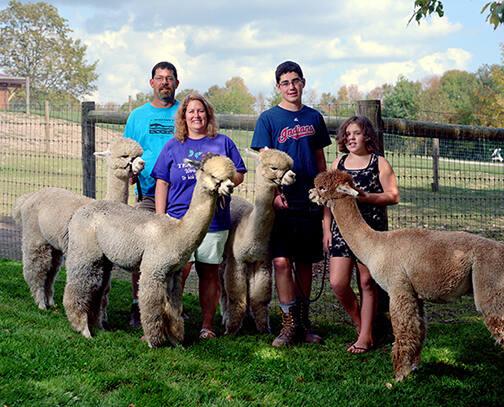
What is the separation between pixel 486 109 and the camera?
121 feet

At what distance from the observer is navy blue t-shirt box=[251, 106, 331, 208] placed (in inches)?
231

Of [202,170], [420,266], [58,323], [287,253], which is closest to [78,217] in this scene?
[58,323]

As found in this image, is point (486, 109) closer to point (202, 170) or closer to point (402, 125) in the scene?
point (402, 125)

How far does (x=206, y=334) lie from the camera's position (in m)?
6.17

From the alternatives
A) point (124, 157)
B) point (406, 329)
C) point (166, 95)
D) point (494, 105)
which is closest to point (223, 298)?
point (124, 157)

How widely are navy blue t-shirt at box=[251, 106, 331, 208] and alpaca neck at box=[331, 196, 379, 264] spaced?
649 millimetres

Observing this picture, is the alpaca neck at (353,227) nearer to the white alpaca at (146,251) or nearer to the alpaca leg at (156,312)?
the white alpaca at (146,251)

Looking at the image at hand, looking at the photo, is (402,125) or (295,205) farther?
(402,125)

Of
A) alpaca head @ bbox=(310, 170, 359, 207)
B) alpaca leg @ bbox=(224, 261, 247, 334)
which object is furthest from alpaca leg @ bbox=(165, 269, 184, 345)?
alpaca head @ bbox=(310, 170, 359, 207)

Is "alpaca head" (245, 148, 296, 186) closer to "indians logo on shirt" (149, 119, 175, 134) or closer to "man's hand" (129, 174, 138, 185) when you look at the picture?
"indians logo on shirt" (149, 119, 175, 134)

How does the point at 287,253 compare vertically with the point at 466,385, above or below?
above

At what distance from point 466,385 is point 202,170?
2596mm

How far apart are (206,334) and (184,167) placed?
156 centimetres

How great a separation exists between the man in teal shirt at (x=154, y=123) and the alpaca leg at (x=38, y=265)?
40.6 inches
